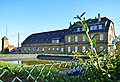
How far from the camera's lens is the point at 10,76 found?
6.57 meters

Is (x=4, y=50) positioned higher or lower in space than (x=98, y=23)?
lower

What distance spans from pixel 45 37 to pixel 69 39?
10.9 meters

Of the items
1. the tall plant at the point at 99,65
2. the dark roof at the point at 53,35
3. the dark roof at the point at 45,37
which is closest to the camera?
the tall plant at the point at 99,65

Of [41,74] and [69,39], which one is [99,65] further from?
[69,39]

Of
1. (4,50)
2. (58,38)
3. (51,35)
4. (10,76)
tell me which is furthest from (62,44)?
(10,76)

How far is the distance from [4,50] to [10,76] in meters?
49.2

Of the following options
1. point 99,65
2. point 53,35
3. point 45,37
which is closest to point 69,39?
point 53,35

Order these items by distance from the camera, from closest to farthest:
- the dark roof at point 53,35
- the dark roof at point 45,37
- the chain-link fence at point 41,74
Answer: the chain-link fence at point 41,74
the dark roof at point 53,35
the dark roof at point 45,37

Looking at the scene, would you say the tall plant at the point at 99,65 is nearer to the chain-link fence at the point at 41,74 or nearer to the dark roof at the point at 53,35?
the chain-link fence at the point at 41,74

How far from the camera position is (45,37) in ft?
195

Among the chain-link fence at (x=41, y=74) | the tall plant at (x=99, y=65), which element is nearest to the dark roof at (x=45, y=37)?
the chain-link fence at (x=41, y=74)

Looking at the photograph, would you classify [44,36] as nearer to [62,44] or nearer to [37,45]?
[37,45]

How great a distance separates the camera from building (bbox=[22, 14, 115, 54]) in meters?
44.5

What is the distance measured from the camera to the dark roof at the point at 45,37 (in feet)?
181
